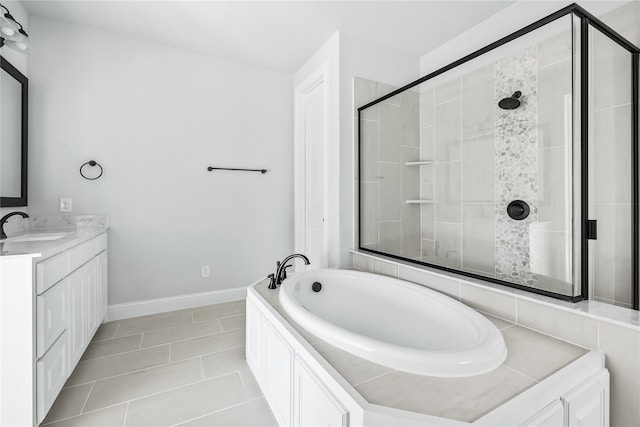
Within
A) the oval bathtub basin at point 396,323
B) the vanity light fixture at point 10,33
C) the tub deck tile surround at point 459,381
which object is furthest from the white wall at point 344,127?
the vanity light fixture at point 10,33

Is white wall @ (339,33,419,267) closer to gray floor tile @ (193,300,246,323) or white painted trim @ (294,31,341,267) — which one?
white painted trim @ (294,31,341,267)

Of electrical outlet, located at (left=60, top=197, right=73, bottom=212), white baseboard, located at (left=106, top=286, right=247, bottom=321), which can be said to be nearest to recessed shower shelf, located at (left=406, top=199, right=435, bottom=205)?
white baseboard, located at (left=106, top=286, right=247, bottom=321)

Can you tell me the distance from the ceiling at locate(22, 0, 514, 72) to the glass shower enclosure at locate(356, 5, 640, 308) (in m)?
0.49

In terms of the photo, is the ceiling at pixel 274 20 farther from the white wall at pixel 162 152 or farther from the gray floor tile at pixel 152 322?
the gray floor tile at pixel 152 322

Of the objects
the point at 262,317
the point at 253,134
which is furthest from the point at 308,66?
the point at 262,317

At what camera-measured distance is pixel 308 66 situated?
2.88 metres

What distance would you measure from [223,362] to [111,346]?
88 centimetres

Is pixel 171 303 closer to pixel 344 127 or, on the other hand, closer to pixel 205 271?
pixel 205 271

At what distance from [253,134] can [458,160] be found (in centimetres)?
195

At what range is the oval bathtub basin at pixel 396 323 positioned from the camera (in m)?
0.96

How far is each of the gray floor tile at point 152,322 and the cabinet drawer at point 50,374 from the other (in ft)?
2.60

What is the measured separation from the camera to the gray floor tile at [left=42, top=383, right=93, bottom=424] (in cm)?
142

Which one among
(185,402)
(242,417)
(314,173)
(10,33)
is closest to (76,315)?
(185,402)

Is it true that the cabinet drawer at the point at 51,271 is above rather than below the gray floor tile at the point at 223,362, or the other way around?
above
